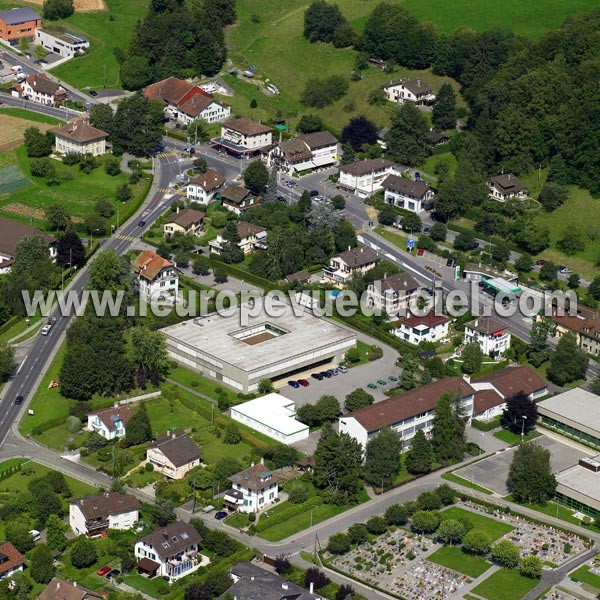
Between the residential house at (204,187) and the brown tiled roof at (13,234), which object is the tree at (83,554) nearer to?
the brown tiled roof at (13,234)

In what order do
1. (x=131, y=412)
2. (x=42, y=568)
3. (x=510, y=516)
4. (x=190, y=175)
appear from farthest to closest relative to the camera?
(x=190, y=175) → (x=131, y=412) → (x=510, y=516) → (x=42, y=568)

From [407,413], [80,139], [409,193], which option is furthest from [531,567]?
[80,139]

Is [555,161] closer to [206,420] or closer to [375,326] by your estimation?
[375,326]

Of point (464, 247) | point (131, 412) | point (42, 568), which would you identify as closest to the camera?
point (42, 568)

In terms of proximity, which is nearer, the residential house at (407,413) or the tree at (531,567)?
the tree at (531,567)

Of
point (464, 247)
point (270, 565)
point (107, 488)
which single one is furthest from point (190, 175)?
point (270, 565)

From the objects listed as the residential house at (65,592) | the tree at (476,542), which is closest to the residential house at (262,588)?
the residential house at (65,592)

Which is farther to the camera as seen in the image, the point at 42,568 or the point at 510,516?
the point at 510,516

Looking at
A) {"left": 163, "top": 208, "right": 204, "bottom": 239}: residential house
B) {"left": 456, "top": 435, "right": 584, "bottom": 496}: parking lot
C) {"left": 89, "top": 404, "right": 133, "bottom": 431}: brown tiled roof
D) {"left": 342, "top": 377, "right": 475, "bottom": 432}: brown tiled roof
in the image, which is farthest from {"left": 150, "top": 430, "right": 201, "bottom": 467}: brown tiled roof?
{"left": 163, "top": 208, "right": 204, "bottom": 239}: residential house
